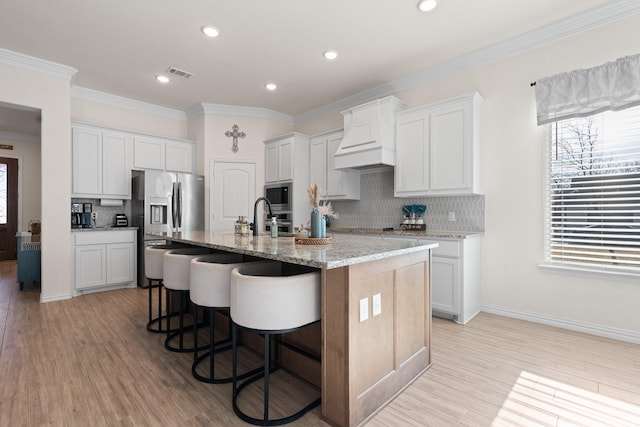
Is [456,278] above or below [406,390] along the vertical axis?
above

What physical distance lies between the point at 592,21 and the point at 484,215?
6.56 feet

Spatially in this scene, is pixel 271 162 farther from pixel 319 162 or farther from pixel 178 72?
pixel 178 72

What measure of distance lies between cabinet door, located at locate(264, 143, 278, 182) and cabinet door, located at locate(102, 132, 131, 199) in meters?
2.14

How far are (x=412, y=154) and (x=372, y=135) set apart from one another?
556mm

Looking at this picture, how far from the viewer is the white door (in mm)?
5512

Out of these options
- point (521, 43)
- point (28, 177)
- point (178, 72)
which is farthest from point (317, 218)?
point (28, 177)

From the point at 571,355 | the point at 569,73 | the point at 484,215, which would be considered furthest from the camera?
the point at 484,215

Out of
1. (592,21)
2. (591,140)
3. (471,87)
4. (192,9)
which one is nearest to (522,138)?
(591,140)

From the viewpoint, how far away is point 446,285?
3357 mm

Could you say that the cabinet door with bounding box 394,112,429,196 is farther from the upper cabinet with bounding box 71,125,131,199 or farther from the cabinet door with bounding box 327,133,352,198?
the upper cabinet with bounding box 71,125,131,199

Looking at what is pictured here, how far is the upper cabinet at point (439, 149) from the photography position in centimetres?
346

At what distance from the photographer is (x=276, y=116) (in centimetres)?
594

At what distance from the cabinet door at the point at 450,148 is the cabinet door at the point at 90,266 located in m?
4.46

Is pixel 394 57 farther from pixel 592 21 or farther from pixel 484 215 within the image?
pixel 484 215
